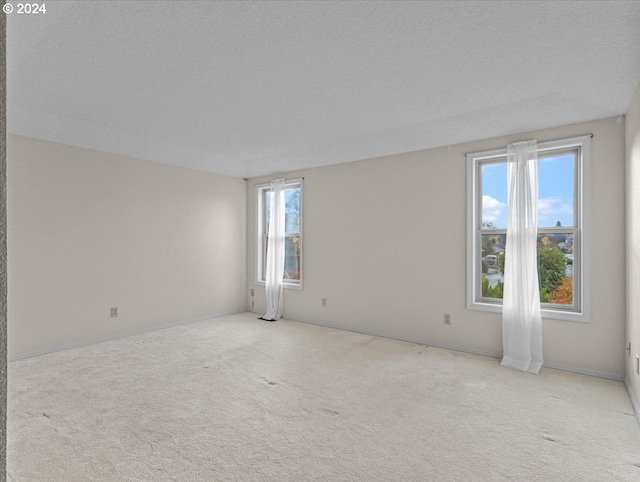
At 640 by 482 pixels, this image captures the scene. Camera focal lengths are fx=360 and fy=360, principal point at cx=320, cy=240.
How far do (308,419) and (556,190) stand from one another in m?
3.33

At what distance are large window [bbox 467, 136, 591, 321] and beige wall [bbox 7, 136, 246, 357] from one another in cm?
389

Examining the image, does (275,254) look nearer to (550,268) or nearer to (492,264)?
(492,264)

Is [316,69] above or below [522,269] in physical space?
above

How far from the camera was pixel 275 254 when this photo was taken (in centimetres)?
588

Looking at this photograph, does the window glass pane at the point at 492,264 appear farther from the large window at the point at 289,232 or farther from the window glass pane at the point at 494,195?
the large window at the point at 289,232

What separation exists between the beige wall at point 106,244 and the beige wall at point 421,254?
1.49m

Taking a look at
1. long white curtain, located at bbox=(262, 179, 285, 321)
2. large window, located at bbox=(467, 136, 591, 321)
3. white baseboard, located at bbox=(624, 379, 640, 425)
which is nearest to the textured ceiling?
large window, located at bbox=(467, 136, 591, 321)

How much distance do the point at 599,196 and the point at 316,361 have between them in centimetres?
317

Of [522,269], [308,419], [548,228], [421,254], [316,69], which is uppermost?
[316,69]

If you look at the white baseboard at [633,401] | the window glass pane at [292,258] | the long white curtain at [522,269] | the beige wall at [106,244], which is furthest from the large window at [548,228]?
the beige wall at [106,244]

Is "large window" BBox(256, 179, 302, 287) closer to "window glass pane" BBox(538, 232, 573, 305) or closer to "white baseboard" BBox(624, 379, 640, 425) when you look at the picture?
"window glass pane" BBox(538, 232, 573, 305)

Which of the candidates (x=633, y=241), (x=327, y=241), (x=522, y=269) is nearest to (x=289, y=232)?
(x=327, y=241)

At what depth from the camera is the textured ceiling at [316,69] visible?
1.96 m

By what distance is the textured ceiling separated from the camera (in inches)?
77.3
